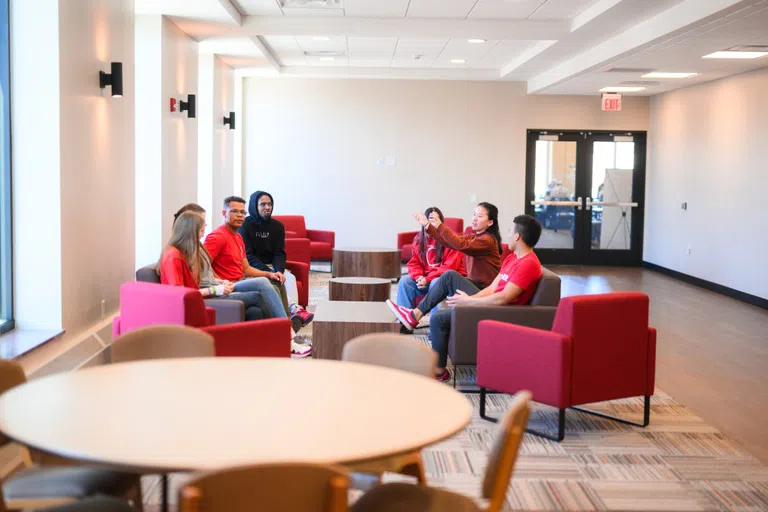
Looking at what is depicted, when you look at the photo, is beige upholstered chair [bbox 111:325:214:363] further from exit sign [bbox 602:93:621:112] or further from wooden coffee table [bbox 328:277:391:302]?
exit sign [bbox 602:93:621:112]

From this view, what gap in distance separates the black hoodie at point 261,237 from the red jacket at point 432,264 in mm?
1375

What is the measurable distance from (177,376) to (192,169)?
7.55 meters

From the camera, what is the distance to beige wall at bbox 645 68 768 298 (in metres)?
11.2

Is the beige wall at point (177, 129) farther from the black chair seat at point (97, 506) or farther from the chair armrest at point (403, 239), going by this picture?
the black chair seat at point (97, 506)

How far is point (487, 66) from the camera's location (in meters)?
14.5

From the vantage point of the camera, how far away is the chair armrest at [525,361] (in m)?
4.99

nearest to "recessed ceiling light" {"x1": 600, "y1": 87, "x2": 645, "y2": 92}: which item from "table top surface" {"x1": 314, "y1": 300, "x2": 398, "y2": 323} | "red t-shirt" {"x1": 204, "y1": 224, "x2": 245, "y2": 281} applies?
"table top surface" {"x1": 314, "y1": 300, "x2": 398, "y2": 323}

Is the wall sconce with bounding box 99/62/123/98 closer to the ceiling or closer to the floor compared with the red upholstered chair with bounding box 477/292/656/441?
closer to the ceiling

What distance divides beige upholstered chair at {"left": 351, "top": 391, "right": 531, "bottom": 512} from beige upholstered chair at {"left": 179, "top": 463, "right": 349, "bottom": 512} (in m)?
0.74

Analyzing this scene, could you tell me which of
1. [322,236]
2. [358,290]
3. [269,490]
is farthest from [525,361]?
[322,236]

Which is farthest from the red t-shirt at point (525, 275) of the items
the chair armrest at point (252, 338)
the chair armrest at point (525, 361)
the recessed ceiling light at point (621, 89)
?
the recessed ceiling light at point (621, 89)

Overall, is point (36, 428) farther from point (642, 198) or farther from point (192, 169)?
point (642, 198)

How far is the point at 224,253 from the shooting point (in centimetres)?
742

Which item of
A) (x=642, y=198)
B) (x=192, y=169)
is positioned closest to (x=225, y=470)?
(x=192, y=169)
